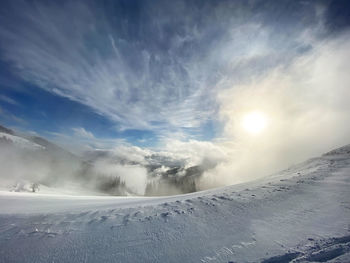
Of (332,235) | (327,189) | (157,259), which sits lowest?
(157,259)

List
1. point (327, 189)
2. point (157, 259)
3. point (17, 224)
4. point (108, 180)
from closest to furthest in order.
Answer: point (157, 259), point (17, 224), point (327, 189), point (108, 180)

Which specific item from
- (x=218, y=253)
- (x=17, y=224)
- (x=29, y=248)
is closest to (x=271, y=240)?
(x=218, y=253)

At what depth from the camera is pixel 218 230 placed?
12.6ft

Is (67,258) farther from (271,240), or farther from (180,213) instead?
(271,240)

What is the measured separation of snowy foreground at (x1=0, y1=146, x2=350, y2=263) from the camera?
302 centimetres

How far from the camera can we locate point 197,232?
12.5ft

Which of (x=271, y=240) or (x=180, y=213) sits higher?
(x=180, y=213)

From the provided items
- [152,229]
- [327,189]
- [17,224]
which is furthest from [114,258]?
[327,189]

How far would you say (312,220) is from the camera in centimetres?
396

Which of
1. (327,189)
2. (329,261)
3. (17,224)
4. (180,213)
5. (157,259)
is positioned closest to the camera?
(329,261)

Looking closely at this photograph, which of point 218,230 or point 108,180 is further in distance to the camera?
point 108,180

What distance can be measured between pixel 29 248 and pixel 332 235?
19.7ft

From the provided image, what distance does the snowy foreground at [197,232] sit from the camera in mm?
3020

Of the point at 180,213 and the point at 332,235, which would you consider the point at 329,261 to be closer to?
the point at 332,235
